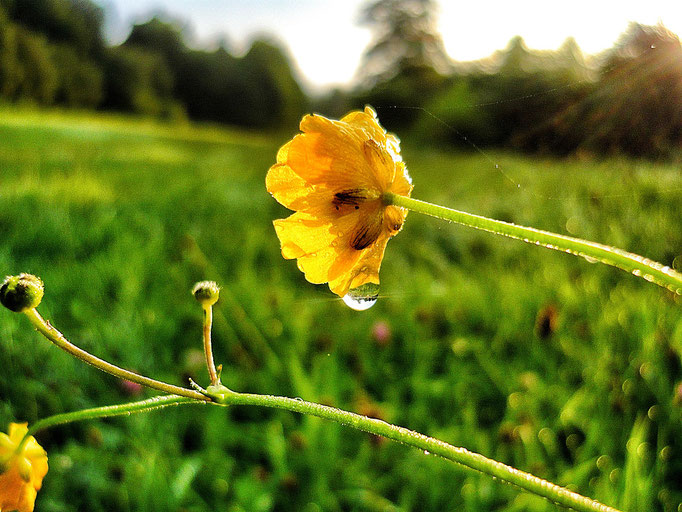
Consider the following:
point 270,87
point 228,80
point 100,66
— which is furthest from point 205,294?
point 270,87

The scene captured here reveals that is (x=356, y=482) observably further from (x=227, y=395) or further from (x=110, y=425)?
(x=227, y=395)

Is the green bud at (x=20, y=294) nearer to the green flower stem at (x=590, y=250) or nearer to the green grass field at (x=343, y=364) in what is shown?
the green flower stem at (x=590, y=250)

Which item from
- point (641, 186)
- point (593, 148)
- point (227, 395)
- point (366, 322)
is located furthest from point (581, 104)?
point (227, 395)

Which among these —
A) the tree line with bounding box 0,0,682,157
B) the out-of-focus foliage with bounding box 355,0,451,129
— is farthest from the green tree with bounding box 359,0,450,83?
the tree line with bounding box 0,0,682,157

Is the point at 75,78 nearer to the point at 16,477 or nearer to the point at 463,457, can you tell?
the point at 16,477

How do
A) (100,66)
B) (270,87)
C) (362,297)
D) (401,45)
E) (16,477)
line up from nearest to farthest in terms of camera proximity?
(16,477)
(362,297)
(100,66)
(270,87)
(401,45)

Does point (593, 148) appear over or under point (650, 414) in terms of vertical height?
over
